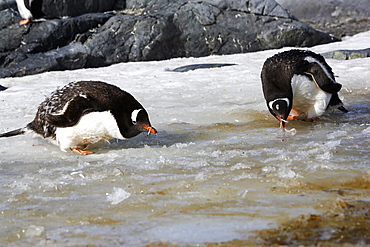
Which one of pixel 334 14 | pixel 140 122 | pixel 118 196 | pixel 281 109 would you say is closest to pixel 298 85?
pixel 281 109

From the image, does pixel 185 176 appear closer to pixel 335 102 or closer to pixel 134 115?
pixel 134 115

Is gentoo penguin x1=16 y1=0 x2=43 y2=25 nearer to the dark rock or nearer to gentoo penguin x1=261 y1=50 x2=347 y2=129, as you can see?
the dark rock

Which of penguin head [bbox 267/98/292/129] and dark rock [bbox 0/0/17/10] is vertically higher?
penguin head [bbox 267/98/292/129]

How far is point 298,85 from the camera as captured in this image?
15.2 ft

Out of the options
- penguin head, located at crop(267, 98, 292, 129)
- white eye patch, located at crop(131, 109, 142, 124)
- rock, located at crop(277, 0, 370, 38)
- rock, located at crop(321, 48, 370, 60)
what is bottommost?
rock, located at crop(277, 0, 370, 38)

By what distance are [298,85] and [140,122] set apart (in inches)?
69.4

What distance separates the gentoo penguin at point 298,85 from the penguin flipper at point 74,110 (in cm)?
165

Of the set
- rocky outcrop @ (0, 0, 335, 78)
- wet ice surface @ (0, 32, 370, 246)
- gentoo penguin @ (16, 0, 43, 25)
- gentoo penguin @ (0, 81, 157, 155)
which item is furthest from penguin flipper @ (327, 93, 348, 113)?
gentoo penguin @ (16, 0, 43, 25)

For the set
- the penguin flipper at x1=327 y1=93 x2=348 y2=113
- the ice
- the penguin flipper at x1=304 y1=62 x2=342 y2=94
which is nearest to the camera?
the ice

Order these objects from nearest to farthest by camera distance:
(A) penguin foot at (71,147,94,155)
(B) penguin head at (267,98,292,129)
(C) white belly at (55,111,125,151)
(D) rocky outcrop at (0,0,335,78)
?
(C) white belly at (55,111,125,151) → (A) penguin foot at (71,147,94,155) → (B) penguin head at (267,98,292,129) → (D) rocky outcrop at (0,0,335,78)

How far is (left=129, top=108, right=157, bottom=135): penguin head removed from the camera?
3.61 meters

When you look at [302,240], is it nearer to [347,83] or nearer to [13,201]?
[13,201]

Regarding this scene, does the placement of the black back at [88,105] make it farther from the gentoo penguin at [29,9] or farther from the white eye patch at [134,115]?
the gentoo penguin at [29,9]

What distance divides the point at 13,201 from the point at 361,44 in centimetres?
942
